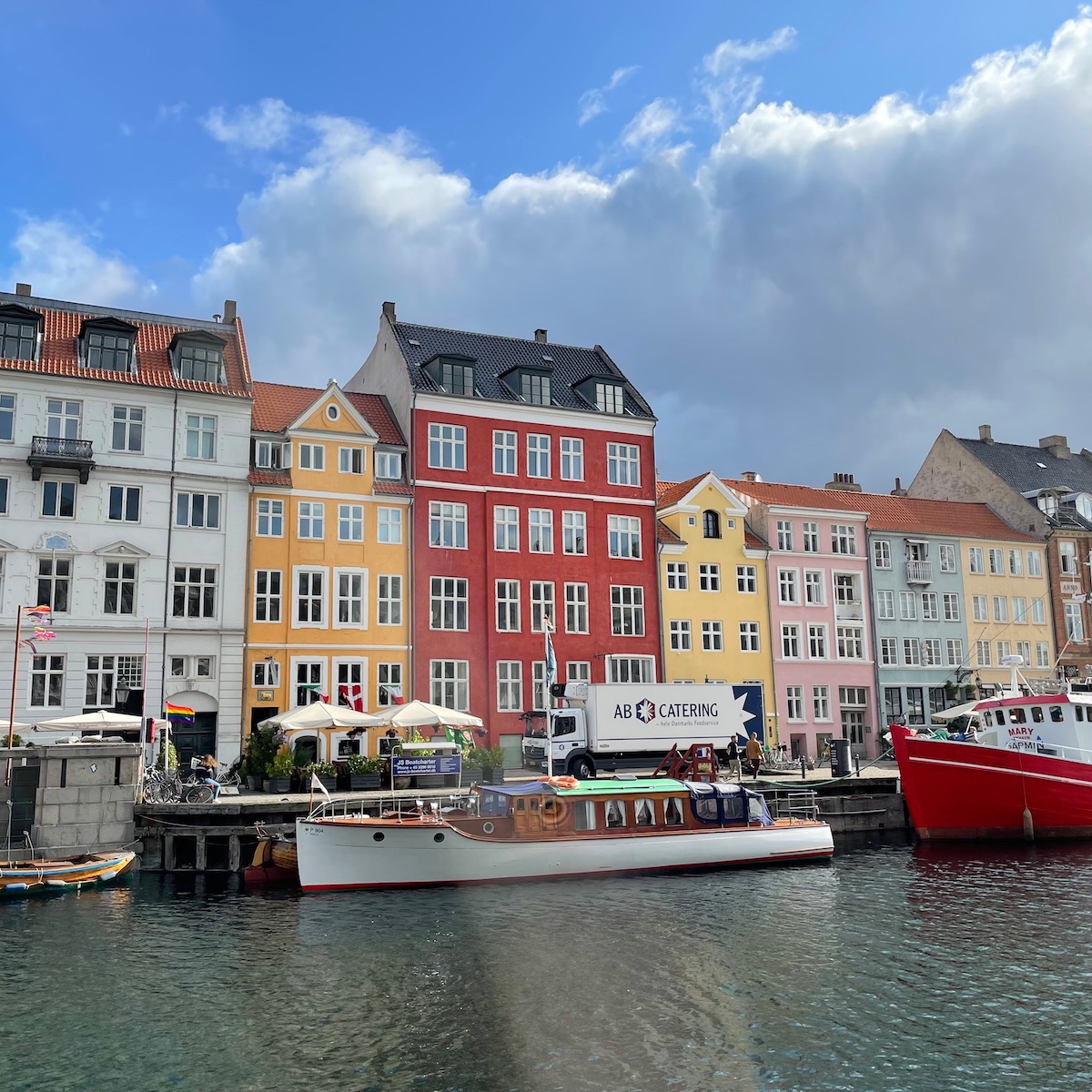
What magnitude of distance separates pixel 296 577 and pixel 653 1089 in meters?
34.1

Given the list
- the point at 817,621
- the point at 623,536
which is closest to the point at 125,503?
the point at 623,536

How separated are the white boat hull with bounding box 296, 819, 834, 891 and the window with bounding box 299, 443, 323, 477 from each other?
21470 millimetres

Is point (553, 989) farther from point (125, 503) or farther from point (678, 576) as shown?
point (678, 576)

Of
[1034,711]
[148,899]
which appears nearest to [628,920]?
[148,899]

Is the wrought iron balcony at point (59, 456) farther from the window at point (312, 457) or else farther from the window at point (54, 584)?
the window at point (312, 457)

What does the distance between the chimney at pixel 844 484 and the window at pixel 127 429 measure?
43989mm

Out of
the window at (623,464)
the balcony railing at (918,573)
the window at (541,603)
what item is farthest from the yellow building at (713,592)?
the balcony railing at (918,573)

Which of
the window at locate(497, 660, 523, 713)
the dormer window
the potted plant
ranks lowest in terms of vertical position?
the potted plant

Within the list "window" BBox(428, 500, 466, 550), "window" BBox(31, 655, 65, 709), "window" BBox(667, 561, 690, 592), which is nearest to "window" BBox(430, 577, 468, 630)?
"window" BBox(428, 500, 466, 550)

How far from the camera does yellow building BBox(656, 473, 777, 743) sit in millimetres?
55062

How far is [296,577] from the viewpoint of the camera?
46.0 meters

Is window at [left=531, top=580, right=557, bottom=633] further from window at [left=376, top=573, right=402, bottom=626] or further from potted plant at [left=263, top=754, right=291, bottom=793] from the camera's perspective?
potted plant at [left=263, top=754, right=291, bottom=793]

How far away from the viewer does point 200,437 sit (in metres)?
45.1

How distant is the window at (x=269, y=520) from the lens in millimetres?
45969
